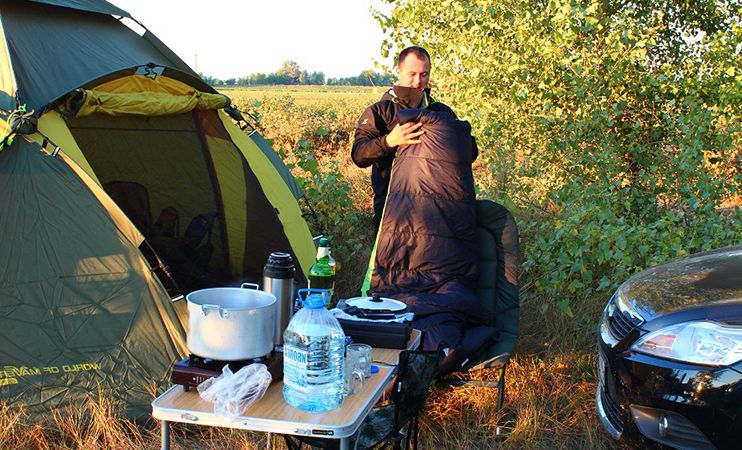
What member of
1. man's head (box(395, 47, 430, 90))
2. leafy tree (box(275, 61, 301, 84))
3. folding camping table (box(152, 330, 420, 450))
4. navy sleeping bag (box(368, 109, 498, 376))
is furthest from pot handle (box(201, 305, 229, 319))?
leafy tree (box(275, 61, 301, 84))

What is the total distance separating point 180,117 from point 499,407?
8.85ft

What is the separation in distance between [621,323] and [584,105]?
111 inches

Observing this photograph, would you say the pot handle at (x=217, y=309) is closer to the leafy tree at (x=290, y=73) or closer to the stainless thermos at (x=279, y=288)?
the stainless thermos at (x=279, y=288)

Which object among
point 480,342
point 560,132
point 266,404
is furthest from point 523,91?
point 266,404

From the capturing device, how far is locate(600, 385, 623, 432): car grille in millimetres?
2631

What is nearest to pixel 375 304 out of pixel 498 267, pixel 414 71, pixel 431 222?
pixel 431 222

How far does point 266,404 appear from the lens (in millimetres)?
1823

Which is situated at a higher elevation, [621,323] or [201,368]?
[201,368]

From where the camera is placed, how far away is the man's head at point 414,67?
12.6 ft

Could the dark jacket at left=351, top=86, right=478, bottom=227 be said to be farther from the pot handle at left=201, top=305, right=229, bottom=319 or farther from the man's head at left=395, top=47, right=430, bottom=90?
the pot handle at left=201, top=305, right=229, bottom=319

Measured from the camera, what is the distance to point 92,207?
3.15 meters

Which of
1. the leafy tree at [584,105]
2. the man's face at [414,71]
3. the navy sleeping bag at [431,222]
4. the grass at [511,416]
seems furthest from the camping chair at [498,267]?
the leafy tree at [584,105]

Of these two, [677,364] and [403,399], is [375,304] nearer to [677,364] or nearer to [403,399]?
[403,399]

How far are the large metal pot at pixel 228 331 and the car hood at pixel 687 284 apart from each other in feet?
5.48
